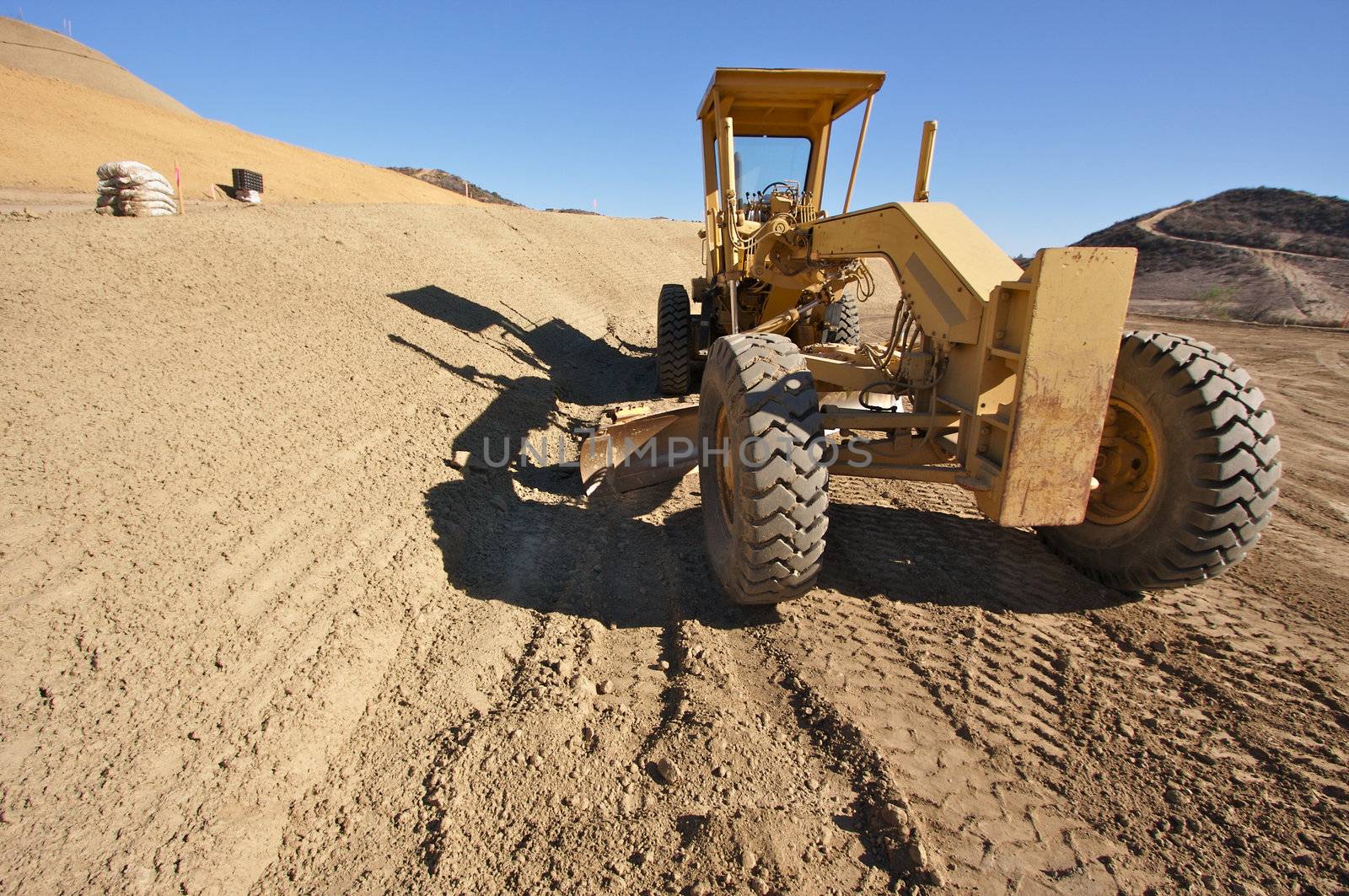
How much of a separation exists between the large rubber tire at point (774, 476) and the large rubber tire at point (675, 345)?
451 centimetres

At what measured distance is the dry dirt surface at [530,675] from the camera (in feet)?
6.79

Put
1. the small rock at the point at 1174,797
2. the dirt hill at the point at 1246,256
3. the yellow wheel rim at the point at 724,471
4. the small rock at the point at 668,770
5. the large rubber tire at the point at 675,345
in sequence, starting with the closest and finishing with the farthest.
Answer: the small rock at the point at 1174,797 < the small rock at the point at 668,770 < the yellow wheel rim at the point at 724,471 < the large rubber tire at the point at 675,345 < the dirt hill at the point at 1246,256

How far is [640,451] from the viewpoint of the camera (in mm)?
4969

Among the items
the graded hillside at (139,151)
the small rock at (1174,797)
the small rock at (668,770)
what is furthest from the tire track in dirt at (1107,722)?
the graded hillside at (139,151)

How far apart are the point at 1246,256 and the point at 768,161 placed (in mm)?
28952

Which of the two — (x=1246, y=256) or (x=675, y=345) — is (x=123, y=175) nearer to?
(x=675, y=345)

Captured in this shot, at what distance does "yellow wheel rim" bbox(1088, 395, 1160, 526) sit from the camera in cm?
331

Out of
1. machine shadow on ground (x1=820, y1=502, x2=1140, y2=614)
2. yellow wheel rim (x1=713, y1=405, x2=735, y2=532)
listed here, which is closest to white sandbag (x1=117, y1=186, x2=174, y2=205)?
yellow wheel rim (x1=713, y1=405, x2=735, y2=532)

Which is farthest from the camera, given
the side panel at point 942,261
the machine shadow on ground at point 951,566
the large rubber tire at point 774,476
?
the machine shadow on ground at point 951,566

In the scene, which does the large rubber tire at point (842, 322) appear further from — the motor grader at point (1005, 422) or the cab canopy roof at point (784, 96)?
the motor grader at point (1005, 422)

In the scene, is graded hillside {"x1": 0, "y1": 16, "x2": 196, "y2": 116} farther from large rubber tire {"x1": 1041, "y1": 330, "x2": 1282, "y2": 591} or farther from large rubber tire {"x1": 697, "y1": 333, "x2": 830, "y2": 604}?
large rubber tire {"x1": 1041, "y1": 330, "x2": 1282, "y2": 591}

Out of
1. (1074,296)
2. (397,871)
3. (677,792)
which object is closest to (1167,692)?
(1074,296)

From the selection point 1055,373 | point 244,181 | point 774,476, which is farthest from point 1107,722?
point 244,181

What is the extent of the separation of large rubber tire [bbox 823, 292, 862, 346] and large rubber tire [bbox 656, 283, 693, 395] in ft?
5.30
